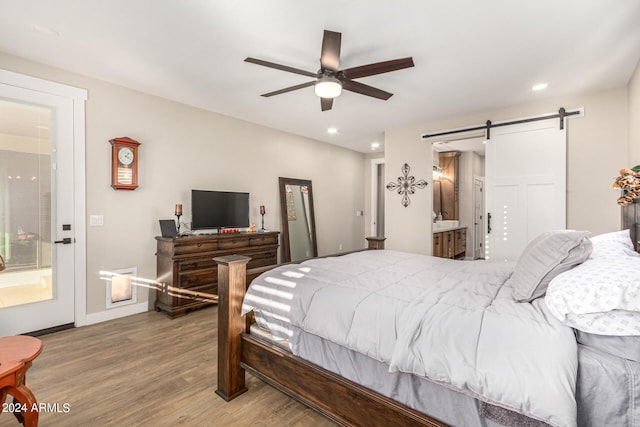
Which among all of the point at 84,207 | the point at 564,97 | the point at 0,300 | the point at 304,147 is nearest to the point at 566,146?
the point at 564,97

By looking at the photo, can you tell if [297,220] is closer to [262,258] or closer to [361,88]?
[262,258]

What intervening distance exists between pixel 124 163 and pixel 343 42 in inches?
111

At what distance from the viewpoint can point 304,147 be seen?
5.84 metres

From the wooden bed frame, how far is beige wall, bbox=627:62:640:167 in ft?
11.3

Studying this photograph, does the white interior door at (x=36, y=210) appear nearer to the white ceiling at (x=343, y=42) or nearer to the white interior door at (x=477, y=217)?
the white ceiling at (x=343, y=42)

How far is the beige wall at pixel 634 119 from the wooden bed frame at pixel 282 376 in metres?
3.44

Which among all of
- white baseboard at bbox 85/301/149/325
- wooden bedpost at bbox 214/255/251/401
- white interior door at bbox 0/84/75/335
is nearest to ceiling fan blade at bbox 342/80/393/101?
wooden bedpost at bbox 214/255/251/401

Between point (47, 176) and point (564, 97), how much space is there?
599cm

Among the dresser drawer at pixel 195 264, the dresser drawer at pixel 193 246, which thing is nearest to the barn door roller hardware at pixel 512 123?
the dresser drawer at pixel 193 246

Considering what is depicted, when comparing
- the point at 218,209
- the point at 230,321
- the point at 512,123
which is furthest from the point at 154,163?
the point at 512,123

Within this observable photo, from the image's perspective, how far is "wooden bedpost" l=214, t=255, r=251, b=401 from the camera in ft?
6.38

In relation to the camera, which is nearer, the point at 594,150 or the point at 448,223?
the point at 594,150

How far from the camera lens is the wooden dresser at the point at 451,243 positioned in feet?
17.4

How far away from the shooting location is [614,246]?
166 cm
